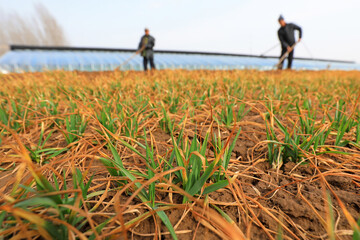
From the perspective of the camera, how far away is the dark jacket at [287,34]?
21.1ft

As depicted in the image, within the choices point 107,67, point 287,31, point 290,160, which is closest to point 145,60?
point 107,67

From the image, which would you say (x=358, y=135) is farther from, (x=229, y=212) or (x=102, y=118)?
(x=102, y=118)

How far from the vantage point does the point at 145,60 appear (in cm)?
698

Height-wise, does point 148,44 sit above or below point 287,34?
below

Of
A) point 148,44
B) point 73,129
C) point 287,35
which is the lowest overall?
point 73,129

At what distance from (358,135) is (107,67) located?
966 centimetres

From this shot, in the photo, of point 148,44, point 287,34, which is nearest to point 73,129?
point 148,44

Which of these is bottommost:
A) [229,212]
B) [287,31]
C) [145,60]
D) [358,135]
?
[229,212]

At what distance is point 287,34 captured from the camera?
21.1ft

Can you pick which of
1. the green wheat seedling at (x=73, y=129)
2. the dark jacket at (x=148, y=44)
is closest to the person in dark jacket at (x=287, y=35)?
the dark jacket at (x=148, y=44)

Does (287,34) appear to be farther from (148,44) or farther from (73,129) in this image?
(73,129)

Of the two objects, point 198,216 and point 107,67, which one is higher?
point 107,67

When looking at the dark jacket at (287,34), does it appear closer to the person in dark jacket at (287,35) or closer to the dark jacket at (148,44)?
the person in dark jacket at (287,35)

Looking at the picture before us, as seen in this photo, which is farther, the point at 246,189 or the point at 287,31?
the point at 287,31
